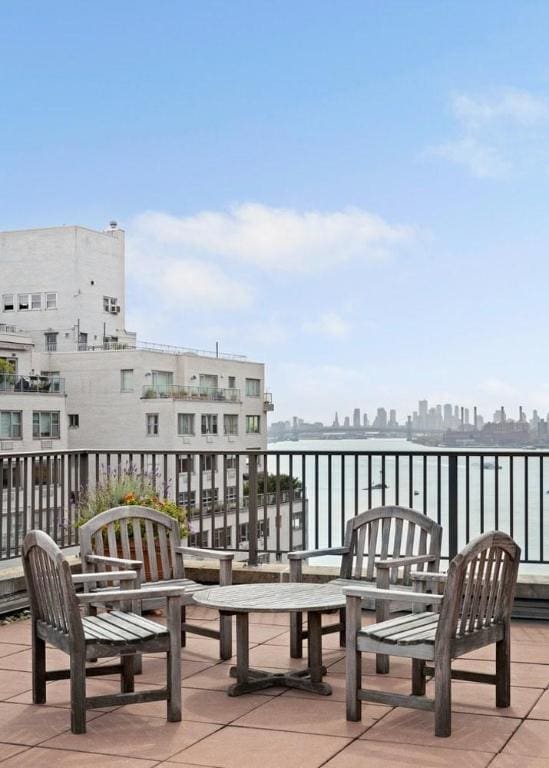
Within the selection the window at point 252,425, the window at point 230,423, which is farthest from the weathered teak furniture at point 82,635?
the window at point 252,425

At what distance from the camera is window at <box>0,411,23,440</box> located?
5641 centimetres

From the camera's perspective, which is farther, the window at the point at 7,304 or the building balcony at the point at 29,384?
the window at the point at 7,304

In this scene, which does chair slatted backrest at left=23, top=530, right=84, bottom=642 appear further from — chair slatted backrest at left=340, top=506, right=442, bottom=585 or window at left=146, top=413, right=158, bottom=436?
window at left=146, top=413, right=158, bottom=436

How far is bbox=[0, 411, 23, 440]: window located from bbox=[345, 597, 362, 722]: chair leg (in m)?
52.8

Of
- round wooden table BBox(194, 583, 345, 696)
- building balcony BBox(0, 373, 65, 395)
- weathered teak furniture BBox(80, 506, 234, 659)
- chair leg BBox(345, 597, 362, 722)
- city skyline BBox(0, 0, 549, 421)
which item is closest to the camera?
chair leg BBox(345, 597, 362, 722)

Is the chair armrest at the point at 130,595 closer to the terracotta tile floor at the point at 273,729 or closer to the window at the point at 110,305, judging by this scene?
the terracotta tile floor at the point at 273,729

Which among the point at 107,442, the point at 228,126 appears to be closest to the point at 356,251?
the point at 107,442

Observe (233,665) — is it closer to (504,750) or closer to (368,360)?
(504,750)

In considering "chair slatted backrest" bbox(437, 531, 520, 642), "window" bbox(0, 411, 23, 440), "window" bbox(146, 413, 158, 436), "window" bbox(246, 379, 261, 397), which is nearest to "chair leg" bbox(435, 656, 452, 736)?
"chair slatted backrest" bbox(437, 531, 520, 642)

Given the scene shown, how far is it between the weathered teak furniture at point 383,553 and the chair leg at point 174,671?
4.26 ft

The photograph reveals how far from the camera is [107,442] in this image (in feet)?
220

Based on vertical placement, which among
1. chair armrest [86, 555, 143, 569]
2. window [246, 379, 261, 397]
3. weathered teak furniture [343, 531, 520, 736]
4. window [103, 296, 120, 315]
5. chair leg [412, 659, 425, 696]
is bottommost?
chair leg [412, 659, 425, 696]

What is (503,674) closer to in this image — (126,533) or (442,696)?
(442,696)

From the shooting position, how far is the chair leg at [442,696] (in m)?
4.90
